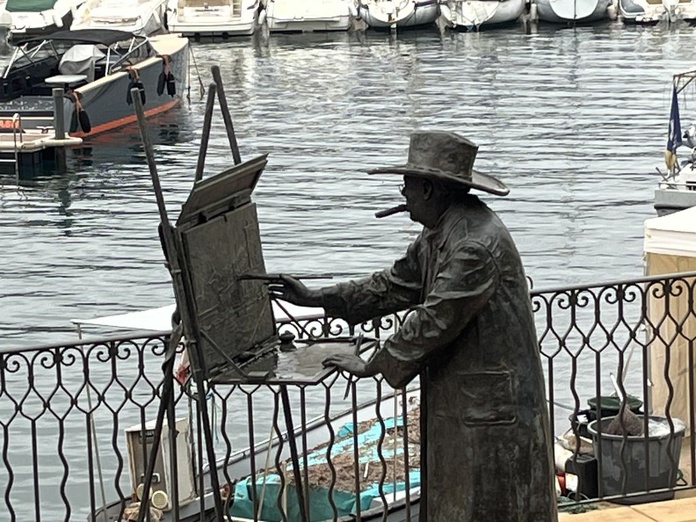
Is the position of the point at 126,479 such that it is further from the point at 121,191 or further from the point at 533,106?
the point at 533,106

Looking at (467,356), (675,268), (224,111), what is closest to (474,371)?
(467,356)

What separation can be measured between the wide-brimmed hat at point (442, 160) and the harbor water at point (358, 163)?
1016 cm

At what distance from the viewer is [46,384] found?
17.9m

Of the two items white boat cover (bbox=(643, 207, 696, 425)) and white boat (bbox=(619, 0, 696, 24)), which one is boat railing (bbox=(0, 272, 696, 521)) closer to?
white boat cover (bbox=(643, 207, 696, 425))

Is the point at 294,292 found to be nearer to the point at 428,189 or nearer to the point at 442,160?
the point at 428,189

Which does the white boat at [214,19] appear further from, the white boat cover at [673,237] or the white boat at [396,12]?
the white boat cover at [673,237]

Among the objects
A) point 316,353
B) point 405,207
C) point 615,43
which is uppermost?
point 405,207

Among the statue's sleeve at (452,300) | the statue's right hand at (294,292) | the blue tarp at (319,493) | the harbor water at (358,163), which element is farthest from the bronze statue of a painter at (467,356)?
the harbor water at (358,163)

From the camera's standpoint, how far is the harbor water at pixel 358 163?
965 inches

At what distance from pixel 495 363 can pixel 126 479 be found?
9943 millimetres

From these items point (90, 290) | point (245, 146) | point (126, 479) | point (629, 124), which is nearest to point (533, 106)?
point (629, 124)

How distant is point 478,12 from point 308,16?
5514 mm

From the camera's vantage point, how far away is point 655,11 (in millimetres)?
56188

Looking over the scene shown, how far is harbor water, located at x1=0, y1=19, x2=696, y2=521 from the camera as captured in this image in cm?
2450
